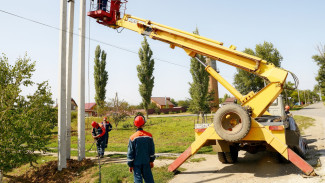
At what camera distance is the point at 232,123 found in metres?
6.46

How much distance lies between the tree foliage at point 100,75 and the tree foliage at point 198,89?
18764 mm

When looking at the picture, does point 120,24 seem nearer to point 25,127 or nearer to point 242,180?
point 25,127

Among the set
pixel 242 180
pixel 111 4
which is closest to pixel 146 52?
pixel 111 4

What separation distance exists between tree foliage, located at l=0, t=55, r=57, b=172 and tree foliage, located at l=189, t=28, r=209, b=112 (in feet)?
49.8

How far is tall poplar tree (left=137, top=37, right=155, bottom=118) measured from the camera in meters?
36.5

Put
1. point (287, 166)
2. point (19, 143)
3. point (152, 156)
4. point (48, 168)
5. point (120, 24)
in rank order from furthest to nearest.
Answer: point (120, 24), point (48, 168), point (19, 143), point (287, 166), point (152, 156)

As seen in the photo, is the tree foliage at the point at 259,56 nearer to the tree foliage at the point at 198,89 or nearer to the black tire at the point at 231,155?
the tree foliage at the point at 198,89

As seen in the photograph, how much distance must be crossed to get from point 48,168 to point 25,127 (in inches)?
74.3

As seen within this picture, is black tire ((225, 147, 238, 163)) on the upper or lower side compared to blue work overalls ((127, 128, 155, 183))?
lower

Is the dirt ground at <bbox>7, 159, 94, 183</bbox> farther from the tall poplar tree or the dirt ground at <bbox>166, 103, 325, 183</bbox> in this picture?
the tall poplar tree


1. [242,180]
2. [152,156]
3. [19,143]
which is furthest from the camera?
[19,143]

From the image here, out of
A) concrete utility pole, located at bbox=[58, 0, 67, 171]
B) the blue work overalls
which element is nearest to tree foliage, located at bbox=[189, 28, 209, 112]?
concrete utility pole, located at bbox=[58, 0, 67, 171]

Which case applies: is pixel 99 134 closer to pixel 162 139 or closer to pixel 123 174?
pixel 123 174

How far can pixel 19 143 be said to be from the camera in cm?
726
